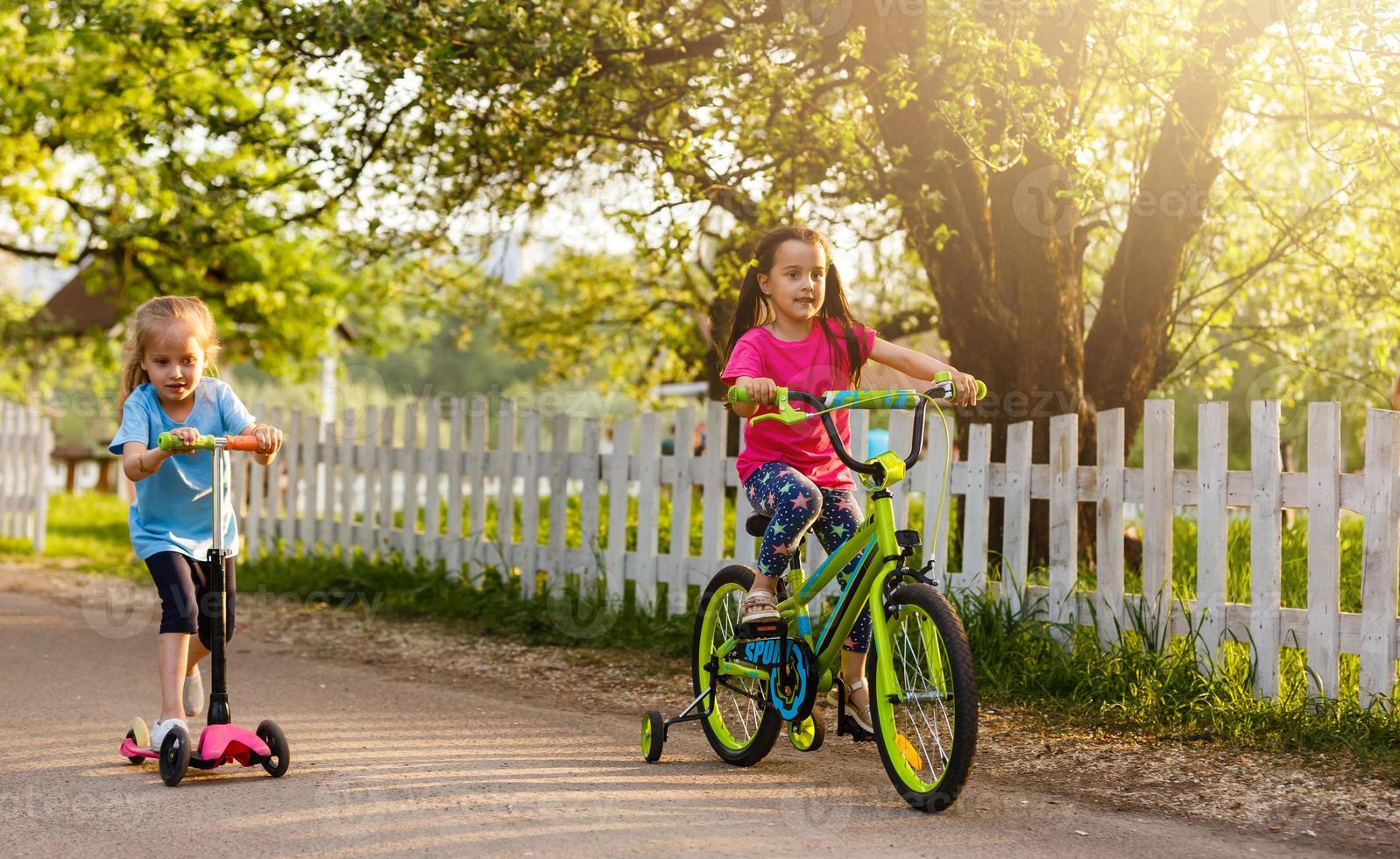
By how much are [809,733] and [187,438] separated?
2268 mm

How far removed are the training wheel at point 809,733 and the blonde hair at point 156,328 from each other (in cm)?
237

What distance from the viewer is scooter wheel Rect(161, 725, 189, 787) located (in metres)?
4.11

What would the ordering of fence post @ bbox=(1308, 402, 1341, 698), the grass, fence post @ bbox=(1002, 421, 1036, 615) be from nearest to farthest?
1. fence post @ bbox=(1308, 402, 1341, 698)
2. fence post @ bbox=(1002, 421, 1036, 615)
3. the grass

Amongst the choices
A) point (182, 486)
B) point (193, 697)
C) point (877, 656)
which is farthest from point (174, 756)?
point (877, 656)

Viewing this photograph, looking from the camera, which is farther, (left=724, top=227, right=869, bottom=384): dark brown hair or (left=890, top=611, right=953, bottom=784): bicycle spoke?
(left=724, top=227, right=869, bottom=384): dark brown hair

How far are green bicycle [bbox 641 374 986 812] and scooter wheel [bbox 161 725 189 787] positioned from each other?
1473 millimetres

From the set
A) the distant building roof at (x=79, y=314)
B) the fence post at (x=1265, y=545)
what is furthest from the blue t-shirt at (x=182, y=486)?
the distant building roof at (x=79, y=314)

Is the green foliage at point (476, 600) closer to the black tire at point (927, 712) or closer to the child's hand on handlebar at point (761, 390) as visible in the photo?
the black tire at point (927, 712)

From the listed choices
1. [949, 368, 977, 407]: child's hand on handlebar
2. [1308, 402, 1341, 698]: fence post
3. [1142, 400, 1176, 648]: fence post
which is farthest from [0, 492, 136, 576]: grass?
[1308, 402, 1341, 698]: fence post

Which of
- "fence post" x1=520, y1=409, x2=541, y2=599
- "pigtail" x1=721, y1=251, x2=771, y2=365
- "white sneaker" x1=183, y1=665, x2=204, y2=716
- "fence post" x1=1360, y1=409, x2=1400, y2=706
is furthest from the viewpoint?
"fence post" x1=520, y1=409, x2=541, y2=599

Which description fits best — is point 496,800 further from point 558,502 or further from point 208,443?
point 558,502

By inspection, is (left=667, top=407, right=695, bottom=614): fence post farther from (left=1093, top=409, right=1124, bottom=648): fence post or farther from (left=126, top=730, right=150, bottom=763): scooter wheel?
(left=126, top=730, right=150, bottom=763): scooter wheel

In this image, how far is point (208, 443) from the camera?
422 cm

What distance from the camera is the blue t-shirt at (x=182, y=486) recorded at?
14.8 ft
